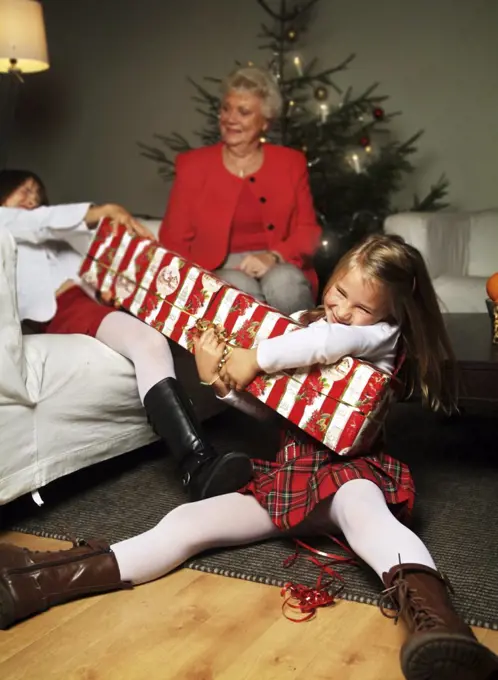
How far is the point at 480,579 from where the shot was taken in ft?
4.83

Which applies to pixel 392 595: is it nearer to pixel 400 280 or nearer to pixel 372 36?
pixel 400 280

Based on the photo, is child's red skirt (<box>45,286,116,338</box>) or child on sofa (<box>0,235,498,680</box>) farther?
child's red skirt (<box>45,286,116,338</box>)

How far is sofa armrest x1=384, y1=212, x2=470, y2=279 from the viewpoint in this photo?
3084 mm

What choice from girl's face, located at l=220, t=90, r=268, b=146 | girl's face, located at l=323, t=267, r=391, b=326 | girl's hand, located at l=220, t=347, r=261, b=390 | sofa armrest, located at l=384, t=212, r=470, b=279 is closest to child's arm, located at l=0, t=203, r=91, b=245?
girl's face, located at l=220, t=90, r=268, b=146

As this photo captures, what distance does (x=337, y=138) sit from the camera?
3.66 metres

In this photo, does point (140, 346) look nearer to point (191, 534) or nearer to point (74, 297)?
point (74, 297)

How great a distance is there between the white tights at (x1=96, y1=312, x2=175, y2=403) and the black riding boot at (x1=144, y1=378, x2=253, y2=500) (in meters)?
0.04

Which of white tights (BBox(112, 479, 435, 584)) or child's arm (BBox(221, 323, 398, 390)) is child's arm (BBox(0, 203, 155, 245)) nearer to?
child's arm (BBox(221, 323, 398, 390))

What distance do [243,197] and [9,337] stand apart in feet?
3.40

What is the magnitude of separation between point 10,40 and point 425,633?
3.10 m

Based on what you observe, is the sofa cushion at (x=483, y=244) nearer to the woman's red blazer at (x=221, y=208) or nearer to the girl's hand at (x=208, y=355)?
the woman's red blazer at (x=221, y=208)

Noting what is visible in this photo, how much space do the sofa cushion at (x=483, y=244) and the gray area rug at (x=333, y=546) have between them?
96 centimetres

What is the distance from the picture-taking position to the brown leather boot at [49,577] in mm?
1335

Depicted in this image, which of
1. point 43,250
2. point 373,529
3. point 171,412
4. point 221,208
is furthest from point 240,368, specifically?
point 221,208
